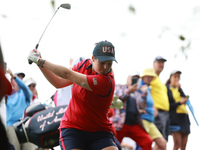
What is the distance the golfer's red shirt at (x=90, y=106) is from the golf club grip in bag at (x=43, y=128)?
101cm

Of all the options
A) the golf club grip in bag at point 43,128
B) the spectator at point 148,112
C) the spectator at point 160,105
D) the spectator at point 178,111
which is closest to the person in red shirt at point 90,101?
the golf club grip in bag at point 43,128

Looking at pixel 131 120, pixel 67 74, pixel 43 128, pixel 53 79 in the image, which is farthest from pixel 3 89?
pixel 131 120

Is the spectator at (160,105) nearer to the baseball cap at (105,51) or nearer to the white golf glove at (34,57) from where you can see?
the baseball cap at (105,51)

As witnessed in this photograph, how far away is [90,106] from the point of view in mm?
3900

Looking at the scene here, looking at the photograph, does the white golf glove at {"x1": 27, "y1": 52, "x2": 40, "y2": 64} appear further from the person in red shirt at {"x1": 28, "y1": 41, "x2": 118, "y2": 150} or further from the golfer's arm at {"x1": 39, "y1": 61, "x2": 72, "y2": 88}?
the golfer's arm at {"x1": 39, "y1": 61, "x2": 72, "y2": 88}

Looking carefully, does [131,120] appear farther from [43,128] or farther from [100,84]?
[100,84]

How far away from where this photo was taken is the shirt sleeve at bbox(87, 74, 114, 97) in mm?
3756

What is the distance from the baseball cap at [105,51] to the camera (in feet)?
12.5

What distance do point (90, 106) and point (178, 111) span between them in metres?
5.58

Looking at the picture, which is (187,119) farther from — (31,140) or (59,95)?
(31,140)

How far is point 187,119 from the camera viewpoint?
919cm

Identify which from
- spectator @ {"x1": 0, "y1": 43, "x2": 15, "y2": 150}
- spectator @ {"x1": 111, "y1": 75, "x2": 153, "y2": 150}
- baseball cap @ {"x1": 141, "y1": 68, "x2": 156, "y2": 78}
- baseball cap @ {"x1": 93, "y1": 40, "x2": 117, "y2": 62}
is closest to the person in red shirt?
baseball cap @ {"x1": 93, "y1": 40, "x2": 117, "y2": 62}

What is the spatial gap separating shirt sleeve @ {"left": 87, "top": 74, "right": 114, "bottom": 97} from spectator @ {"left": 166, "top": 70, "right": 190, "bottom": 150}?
5.39 meters

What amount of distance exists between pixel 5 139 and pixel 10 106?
5873 mm
